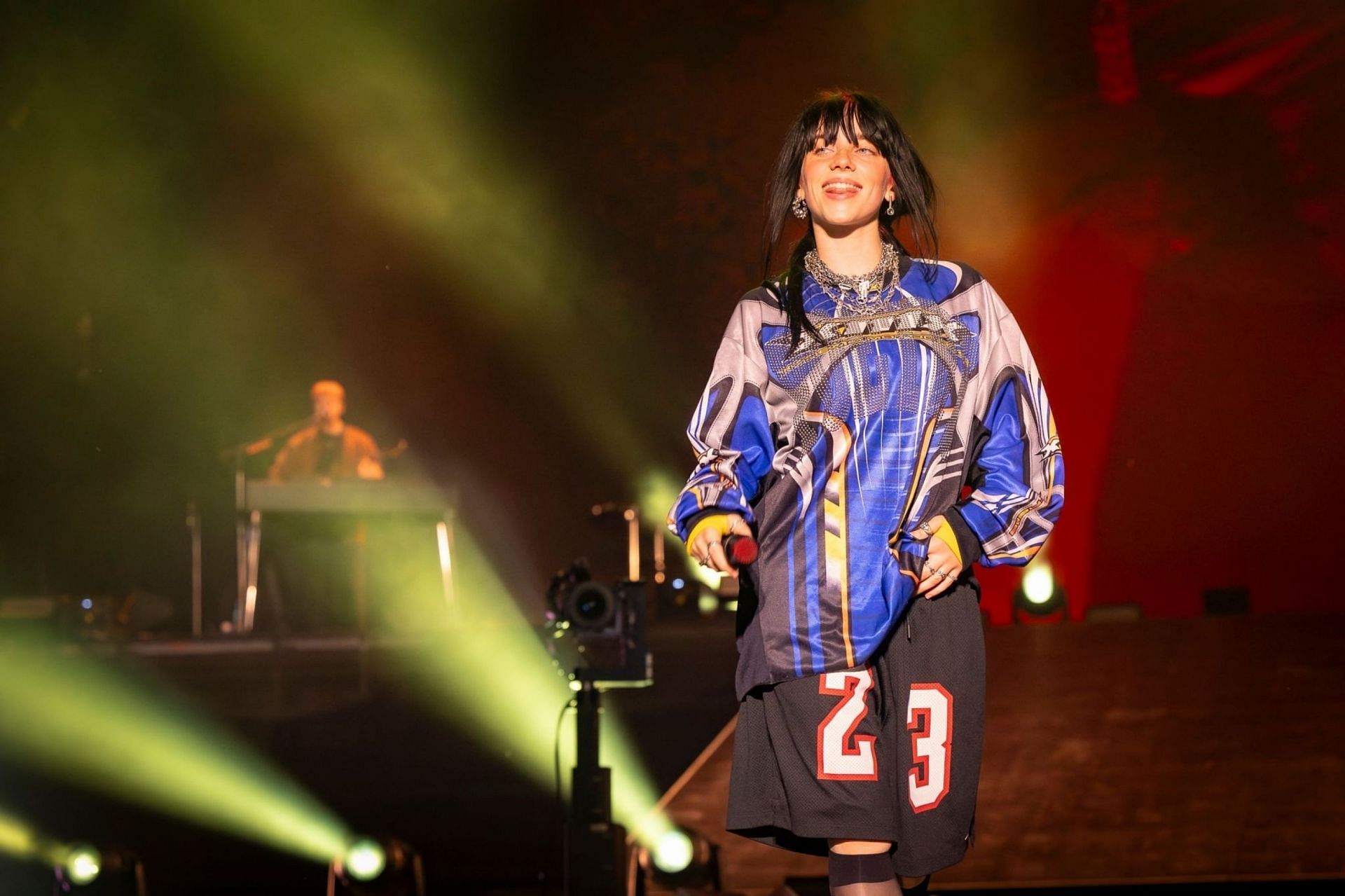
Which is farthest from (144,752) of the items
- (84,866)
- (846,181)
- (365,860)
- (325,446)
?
(325,446)

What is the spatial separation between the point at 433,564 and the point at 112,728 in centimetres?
378

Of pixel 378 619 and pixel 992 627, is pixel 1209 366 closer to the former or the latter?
pixel 992 627

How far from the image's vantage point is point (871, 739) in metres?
1.64

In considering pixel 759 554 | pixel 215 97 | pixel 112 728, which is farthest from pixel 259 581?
pixel 759 554

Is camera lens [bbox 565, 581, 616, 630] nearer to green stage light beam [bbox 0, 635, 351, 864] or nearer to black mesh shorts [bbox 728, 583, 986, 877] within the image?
green stage light beam [bbox 0, 635, 351, 864]

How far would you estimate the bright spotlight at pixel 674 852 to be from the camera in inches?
120

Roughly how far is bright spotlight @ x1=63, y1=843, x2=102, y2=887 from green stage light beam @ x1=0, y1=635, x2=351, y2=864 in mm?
341

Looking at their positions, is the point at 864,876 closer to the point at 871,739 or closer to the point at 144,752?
the point at 871,739

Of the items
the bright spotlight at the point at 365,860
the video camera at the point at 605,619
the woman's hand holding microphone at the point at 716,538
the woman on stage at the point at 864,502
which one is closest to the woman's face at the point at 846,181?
the woman on stage at the point at 864,502

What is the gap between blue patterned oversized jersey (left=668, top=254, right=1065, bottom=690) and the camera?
1.67 metres

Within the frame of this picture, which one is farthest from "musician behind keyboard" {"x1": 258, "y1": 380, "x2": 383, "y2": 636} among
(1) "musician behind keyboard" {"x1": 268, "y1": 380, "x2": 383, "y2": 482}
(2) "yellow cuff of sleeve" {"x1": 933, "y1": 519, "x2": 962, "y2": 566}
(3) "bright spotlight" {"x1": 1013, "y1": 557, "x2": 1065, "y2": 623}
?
(2) "yellow cuff of sleeve" {"x1": 933, "y1": 519, "x2": 962, "y2": 566}

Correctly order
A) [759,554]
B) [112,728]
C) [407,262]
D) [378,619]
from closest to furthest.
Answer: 1. [759,554]
2. [112,728]
3. [378,619]
4. [407,262]

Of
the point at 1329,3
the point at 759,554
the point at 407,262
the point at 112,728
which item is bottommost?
the point at 112,728

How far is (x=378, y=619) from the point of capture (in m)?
7.11
